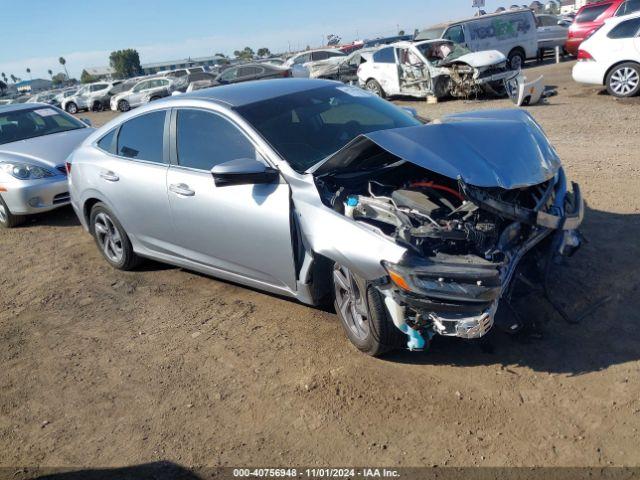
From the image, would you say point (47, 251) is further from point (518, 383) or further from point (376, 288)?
point (518, 383)

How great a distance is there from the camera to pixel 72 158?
19.6ft

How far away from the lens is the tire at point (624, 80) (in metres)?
11.5

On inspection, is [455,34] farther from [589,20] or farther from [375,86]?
[589,20]

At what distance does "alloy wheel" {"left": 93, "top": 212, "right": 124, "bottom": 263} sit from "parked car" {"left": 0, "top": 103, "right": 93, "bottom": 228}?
2114 mm

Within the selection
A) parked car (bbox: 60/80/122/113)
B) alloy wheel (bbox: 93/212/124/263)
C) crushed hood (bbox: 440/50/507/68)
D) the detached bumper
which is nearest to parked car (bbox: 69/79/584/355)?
alloy wheel (bbox: 93/212/124/263)

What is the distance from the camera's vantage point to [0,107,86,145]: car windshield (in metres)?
8.60

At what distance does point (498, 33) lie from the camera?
19031 mm

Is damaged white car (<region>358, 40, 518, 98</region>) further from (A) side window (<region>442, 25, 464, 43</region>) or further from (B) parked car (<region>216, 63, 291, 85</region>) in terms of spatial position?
(B) parked car (<region>216, 63, 291, 85</region>)

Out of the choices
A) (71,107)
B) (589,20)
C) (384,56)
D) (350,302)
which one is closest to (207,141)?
(350,302)

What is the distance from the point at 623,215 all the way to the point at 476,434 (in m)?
3.43

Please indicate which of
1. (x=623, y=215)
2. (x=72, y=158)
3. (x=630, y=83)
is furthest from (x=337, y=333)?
(x=630, y=83)

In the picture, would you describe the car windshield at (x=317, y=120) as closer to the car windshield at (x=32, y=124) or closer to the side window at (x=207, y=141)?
the side window at (x=207, y=141)

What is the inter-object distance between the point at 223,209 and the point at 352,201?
113 cm

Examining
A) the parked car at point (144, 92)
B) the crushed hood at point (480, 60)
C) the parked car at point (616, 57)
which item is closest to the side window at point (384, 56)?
the crushed hood at point (480, 60)
